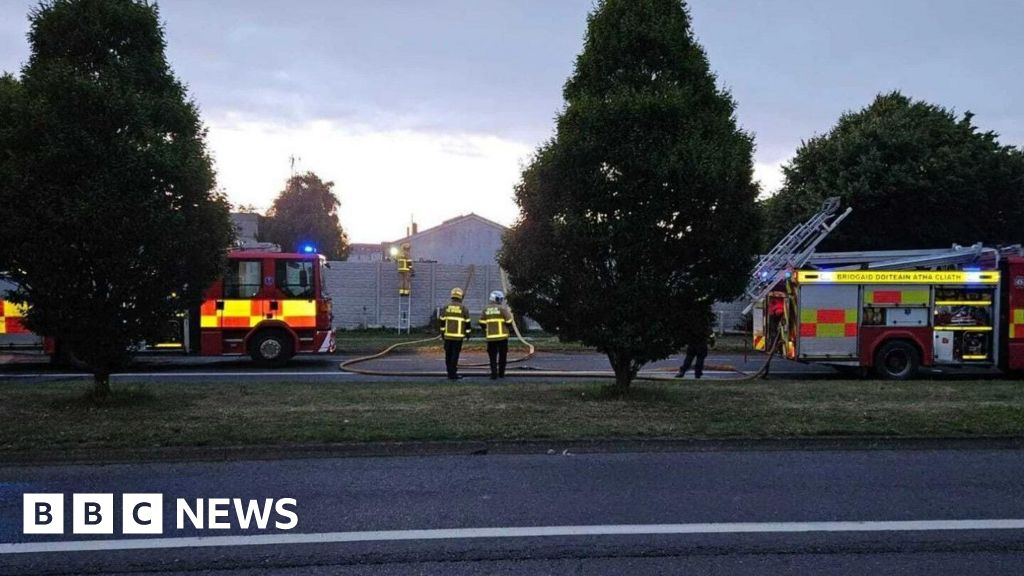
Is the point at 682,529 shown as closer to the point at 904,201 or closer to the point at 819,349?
the point at 819,349

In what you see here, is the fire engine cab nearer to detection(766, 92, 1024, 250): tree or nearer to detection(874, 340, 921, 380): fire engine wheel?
detection(874, 340, 921, 380): fire engine wheel

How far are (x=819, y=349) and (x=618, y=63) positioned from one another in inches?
295

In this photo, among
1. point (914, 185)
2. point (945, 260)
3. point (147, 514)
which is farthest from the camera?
point (914, 185)

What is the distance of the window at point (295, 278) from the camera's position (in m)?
15.6

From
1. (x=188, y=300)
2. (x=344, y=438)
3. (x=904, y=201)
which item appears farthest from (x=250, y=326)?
(x=904, y=201)

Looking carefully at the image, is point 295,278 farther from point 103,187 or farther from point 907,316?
point 907,316

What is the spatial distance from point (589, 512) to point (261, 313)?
38.3 ft

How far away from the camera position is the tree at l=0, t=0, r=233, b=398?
807 centimetres

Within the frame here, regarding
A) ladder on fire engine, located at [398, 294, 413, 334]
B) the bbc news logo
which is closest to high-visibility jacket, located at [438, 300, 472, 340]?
the bbc news logo

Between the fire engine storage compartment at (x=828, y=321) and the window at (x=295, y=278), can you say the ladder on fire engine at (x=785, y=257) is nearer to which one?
the fire engine storage compartment at (x=828, y=321)

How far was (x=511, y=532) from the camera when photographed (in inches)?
194

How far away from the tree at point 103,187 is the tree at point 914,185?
1969 centimetres

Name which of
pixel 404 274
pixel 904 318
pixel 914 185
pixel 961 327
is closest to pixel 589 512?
pixel 904 318

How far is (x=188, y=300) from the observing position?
360 inches
